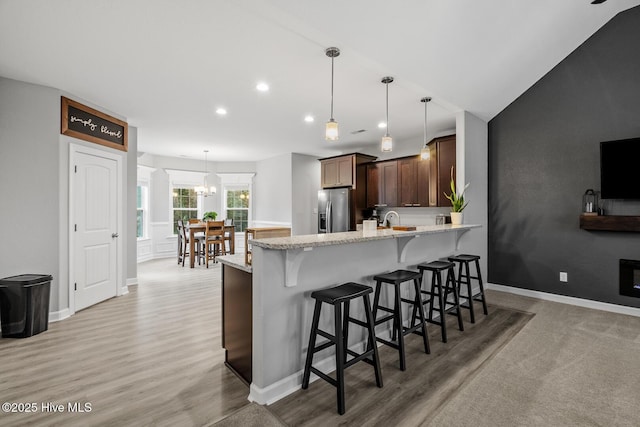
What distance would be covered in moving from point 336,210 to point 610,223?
4338 millimetres

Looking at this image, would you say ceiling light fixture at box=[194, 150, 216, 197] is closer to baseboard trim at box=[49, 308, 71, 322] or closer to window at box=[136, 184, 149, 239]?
window at box=[136, 184, 149, 239]

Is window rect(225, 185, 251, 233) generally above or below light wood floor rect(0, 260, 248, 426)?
above

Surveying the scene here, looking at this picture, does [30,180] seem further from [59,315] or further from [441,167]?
[441,167]

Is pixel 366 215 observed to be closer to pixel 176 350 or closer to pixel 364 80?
pixel 364 80

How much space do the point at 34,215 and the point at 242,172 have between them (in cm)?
558

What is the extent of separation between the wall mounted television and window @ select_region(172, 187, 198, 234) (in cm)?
857

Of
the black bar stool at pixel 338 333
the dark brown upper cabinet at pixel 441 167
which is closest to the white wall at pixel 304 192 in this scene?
the dark brown upper cabinet at pixel 441 167

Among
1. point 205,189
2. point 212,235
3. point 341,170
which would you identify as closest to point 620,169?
point 341,170

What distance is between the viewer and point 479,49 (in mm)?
3125

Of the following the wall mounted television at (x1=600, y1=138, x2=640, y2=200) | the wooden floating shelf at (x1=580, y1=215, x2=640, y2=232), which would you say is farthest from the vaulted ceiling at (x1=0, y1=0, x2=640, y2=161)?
the wooden floating shelf at (x1=580, y1=215, x2=640, y2=232)

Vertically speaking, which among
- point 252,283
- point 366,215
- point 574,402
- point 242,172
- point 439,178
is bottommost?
point 574,402

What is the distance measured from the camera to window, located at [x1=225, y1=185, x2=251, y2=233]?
28.9 ft

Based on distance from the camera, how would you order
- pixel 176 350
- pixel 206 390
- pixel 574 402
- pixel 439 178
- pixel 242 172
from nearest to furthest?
pixel 574 402 < pixel 206 390 < pixel 176 350 < pixel 439 178 < pixel 242 172

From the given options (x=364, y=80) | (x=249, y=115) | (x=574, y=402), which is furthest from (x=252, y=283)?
(x=249, y=115)
